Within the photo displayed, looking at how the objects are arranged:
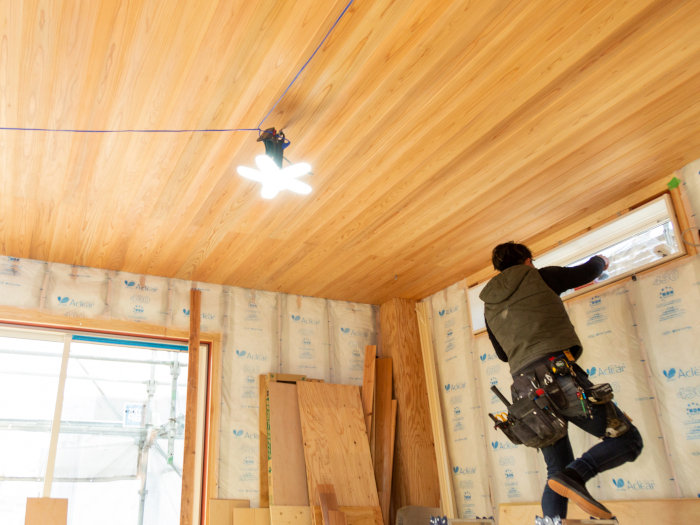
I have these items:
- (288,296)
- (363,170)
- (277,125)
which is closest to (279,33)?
(277,125)

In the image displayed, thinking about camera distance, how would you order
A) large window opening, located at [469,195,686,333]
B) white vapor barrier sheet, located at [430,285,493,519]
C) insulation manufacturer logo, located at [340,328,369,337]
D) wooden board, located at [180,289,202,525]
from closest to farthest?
large window opening, located at [469,195,686,333]
wooden board, located at [180,289,202,525]
white vapor barrier sheet, located at [430,285,493,519]
insulation manufacturer logo, located at [340,328,369,337]

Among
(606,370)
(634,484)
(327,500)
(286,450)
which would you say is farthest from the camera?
(286,450)

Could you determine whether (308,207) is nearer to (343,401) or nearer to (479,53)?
(479,53)

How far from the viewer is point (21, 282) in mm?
4141

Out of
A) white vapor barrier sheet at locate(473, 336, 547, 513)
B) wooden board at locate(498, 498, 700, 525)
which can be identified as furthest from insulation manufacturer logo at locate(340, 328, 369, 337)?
wooden board at locate(498, 498, 700, 525)

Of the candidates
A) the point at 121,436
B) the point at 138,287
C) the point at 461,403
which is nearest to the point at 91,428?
the point at 121,436

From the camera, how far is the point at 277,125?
2.84 m

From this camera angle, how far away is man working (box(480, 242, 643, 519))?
2.44 m

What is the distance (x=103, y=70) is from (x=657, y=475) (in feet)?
12.5

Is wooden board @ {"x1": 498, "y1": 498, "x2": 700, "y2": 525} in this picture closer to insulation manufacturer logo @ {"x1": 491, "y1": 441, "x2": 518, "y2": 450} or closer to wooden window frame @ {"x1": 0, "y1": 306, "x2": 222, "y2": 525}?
insulation manufacturer logo @ {"x1": 491, "y1": 441, "x2": 518, "y2": 450}

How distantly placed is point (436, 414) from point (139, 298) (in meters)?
2.86

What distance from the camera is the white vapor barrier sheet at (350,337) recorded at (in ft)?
17.0

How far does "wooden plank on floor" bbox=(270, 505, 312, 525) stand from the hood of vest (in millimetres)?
2392

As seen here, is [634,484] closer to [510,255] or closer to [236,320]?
[510,255]
